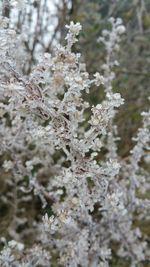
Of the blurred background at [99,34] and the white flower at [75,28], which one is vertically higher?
the blurred background at [99,34]

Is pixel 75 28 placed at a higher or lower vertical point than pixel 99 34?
lower

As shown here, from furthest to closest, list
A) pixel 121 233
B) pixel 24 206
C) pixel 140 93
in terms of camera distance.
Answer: pixel 140 93, pixel 24 206, pixel 121 233

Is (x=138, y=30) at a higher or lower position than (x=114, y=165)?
higher

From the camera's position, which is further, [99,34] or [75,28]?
[99,34]

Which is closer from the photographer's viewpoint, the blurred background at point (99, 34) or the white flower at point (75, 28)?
the white flower at point (75, 28)

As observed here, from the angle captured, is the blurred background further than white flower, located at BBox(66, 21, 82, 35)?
Yes

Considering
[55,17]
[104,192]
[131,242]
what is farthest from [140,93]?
[104,192]

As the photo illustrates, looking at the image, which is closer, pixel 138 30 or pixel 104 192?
pixel 104 192

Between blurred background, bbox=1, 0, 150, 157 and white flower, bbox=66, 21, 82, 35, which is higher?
blurred background, bbox=1, 0, 150, 157

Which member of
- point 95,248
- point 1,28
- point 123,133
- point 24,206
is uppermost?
point 123,133

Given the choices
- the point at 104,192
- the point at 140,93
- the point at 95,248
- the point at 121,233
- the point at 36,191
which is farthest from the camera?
the point at 140,93

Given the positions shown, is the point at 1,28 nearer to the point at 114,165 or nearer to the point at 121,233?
the point at 114,165
